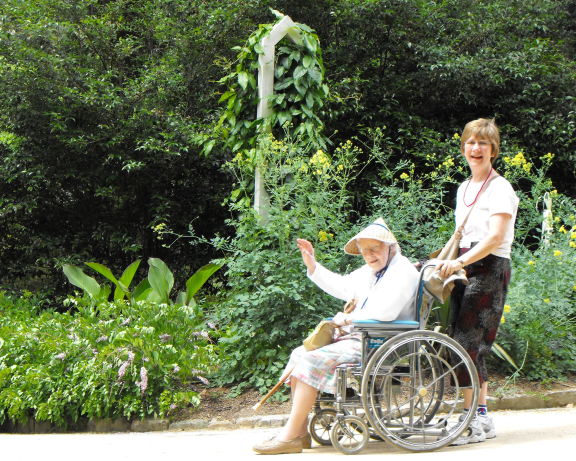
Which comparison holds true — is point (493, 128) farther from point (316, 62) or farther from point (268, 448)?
point (316, 62)

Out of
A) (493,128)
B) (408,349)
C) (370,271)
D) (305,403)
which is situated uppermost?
(493,128)

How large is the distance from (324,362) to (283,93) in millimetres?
3352

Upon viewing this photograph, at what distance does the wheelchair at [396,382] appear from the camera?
3.28 meters

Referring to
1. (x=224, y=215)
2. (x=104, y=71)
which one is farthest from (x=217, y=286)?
(x=104, y=71)

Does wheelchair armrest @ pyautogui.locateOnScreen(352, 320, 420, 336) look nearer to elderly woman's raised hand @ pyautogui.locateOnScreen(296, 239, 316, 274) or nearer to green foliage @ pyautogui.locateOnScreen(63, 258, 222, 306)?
elderly woman's raised hand @ pyautogui.locateOnScreen(296, 239, 316, 274)

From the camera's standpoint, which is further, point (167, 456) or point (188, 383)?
point (188, 383)

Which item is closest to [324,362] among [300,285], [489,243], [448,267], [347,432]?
[347,432]

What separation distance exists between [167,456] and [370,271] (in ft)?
4.35

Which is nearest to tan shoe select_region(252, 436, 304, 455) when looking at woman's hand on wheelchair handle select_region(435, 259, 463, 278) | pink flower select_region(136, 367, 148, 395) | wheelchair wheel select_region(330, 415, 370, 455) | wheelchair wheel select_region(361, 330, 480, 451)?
wheelchair wheel select_region(330, 415, 370, 455)

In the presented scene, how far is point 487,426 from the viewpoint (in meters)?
3.71

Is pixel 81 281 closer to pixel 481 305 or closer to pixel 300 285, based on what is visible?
pixel 300 285

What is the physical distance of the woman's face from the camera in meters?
3.65

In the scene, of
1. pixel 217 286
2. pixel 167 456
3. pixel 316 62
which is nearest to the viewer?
pixel 167 456

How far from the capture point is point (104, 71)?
27.9ft
